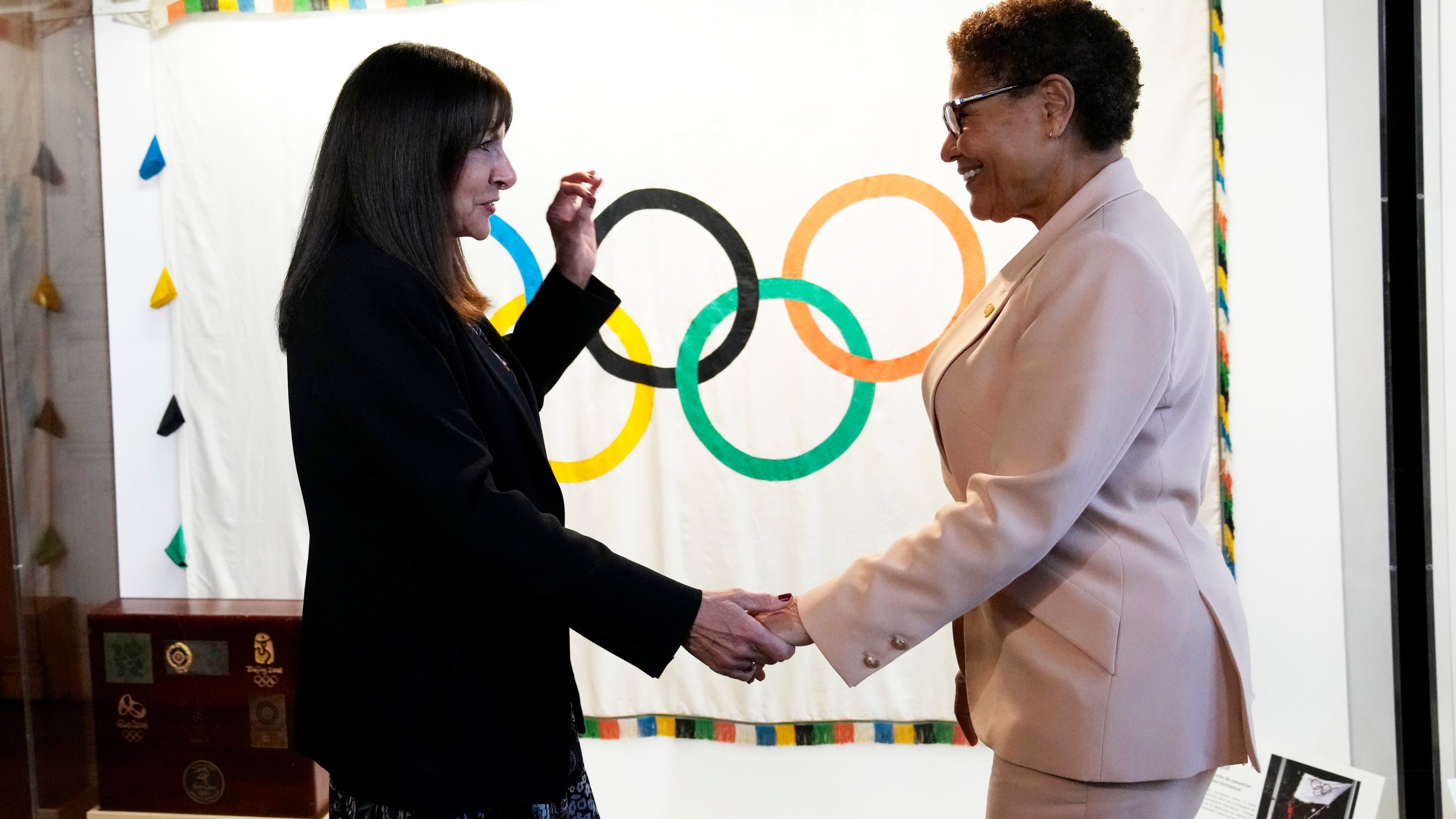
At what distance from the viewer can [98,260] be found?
9.81 feet

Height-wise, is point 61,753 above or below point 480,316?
below

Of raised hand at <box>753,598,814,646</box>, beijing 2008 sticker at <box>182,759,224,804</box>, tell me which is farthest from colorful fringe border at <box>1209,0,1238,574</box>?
beijing 2008 sticker at <box>182,759,224,804</box>

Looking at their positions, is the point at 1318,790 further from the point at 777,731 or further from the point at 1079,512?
the point at 1079,512

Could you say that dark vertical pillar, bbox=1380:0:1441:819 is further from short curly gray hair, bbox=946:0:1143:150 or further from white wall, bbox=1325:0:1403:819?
short curly gray hair, bbox=946:0:1143:150

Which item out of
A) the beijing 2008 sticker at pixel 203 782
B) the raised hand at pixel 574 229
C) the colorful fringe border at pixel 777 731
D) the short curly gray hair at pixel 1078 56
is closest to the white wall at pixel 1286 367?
the colorful fringe border at pixel 777 731

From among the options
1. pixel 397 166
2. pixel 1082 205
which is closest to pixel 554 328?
pixel 397 166

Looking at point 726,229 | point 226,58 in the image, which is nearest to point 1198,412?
point 726,229

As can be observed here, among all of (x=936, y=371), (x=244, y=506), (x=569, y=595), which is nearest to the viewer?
(x=569, y=595)

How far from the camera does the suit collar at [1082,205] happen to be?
53.7 inches

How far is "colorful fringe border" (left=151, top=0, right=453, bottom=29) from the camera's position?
→ 285 centimetres

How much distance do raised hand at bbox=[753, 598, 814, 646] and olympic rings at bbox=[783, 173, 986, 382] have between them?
128cm

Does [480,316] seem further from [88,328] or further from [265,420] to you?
[88,328]

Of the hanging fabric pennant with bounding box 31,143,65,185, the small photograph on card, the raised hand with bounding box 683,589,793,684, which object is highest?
the hanging fabric pennant with bounding box 31,143,65,185

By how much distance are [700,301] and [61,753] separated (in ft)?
6.72
